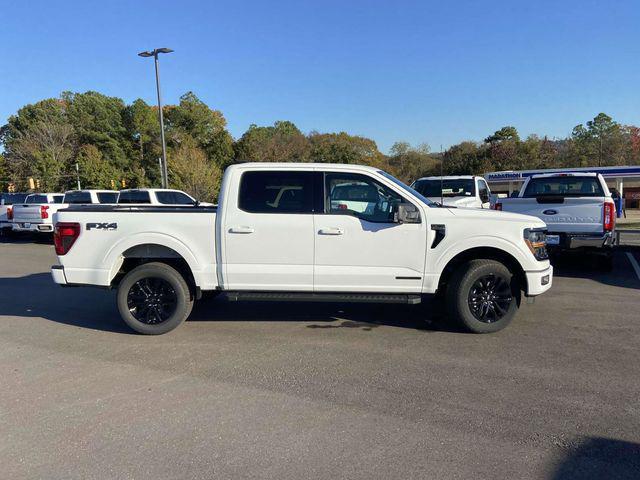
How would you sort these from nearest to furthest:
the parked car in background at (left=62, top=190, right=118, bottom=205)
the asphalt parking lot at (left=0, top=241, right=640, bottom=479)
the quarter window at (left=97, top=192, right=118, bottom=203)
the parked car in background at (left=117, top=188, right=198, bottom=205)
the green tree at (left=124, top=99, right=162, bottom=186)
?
the asphalt parking lot at (left=0, top=241, right=640, bottom=479)
the parked car in background at (left=117, top=188, right=198, bottom=205)
the parked car in background at (left=62, top=190, right=118, bottom=205)
the quarter window at (left=97, top=192, right=118, bottom=203)
the green tree at (left=124, top=99, right=162, bottom=186)

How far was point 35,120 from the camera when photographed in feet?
218

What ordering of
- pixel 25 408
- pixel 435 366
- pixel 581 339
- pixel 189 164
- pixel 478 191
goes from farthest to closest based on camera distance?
pixel 189 164 < pixel 478 191 < pixel 581 339 < pixel 435 366 < pixel 25 408

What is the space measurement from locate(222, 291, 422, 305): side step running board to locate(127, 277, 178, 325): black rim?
2.47 ft

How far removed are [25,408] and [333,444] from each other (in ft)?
8.40

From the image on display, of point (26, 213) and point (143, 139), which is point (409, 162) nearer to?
point (143, 139)

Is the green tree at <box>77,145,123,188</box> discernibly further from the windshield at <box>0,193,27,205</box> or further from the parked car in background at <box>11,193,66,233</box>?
the parked car in background at <box>11,193,66,233</box>

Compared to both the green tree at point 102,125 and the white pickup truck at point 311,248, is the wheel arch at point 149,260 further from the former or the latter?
the green tree at point 102,125

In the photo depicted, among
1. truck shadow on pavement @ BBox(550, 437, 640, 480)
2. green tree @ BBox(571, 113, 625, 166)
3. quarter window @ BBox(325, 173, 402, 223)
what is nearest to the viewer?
truck shadow on pavement @ BBox(550, 437, 640, 480)

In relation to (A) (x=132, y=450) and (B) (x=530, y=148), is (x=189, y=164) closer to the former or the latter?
(A) (x=132, y=450)

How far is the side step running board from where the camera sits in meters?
5.52

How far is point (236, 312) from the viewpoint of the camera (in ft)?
22.1

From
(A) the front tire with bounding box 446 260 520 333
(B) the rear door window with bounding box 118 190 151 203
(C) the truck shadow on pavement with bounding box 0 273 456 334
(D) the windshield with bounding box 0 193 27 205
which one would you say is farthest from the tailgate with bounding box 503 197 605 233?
(D) the windshield with bounding box 0 193 27 205

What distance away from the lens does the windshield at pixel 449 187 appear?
12.6m

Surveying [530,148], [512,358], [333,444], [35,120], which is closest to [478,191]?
[512,358]
